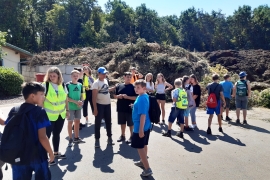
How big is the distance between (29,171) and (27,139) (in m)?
0.40

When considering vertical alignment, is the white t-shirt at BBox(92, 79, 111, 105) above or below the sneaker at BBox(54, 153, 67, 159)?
above

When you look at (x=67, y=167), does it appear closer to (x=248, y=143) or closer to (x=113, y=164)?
(x=113, y=164)

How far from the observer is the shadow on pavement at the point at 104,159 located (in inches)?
211

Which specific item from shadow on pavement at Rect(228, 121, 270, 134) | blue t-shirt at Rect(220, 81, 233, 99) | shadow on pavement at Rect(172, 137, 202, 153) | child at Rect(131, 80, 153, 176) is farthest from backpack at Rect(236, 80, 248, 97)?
child at Rect(131, 80, 153, 176)

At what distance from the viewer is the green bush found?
1616 cm

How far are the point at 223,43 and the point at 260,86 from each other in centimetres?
4638

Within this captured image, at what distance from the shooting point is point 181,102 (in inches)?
293

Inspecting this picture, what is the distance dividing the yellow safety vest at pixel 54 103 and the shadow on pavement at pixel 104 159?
1.20 meters

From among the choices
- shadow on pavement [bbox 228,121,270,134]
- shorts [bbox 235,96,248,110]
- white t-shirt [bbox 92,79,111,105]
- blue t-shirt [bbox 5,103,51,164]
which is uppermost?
white t-shirt [bbox 92,79,111,105]

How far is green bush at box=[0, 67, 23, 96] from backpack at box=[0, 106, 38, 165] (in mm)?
14295

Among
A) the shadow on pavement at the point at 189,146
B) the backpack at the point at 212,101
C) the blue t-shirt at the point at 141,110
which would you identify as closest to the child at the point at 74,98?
the blue t-shirt at the point at 141,110

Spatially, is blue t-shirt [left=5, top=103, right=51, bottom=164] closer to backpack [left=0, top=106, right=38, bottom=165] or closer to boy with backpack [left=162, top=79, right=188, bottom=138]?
backpack [left=0, top=106, right=38, bottom=165]

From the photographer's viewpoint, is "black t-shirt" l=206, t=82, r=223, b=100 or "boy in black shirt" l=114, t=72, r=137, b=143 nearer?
"boy in black shirt" l=114, t=72, r=137, b=143

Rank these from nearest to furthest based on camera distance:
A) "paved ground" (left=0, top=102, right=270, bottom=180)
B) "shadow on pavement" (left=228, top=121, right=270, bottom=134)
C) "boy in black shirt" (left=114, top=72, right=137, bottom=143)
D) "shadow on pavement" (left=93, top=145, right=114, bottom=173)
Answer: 1. "paved ground" (left=0, top=102, right=270, bottom=180)
2. "shadow on pavement" (left=93, top=145, right=114, bottom=173)
3. "boy in black shirt" (left=114, top=72, right=137, bottom=143)
4. "shadow on pavement" (left=228, top=121, right=270, bottom=134)
